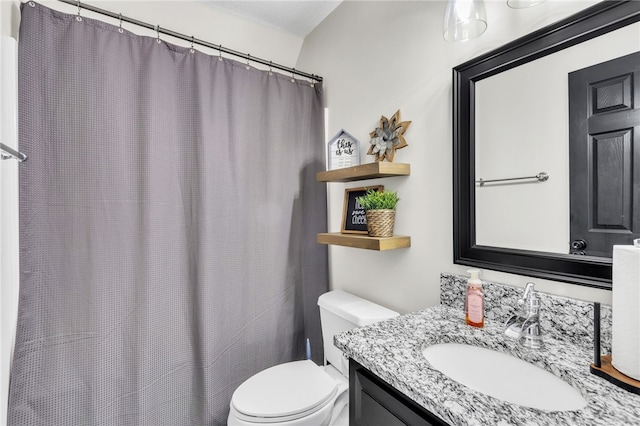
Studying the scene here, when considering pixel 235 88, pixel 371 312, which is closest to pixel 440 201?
pixel 371 312

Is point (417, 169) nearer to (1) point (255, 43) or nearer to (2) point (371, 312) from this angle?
(2) point (371, 312)

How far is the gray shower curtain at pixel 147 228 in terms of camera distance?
1.17 meters

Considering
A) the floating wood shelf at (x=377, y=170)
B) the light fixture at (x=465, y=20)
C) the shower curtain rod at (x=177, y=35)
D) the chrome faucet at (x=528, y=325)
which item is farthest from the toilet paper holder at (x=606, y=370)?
the shower curtain rod at (x=177, y=35)

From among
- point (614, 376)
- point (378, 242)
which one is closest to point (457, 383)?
point (614, 376)

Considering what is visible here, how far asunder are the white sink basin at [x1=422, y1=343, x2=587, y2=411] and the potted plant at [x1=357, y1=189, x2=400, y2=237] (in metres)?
0.53

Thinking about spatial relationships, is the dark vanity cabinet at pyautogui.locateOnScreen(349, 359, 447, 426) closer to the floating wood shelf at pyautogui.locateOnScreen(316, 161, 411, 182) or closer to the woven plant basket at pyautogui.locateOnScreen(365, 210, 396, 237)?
the woven plant basket at pyautogui.locateOnScreen(365, 210, 396, 237)

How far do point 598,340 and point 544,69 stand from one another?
2.53 ft

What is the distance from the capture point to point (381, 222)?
4.31ft

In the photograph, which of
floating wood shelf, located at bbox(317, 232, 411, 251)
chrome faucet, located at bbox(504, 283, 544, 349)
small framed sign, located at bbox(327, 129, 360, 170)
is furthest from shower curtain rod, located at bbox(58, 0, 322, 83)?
chrome faucet, located at bbox(504, 283, 544, 349)

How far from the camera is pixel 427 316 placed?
3.49ft

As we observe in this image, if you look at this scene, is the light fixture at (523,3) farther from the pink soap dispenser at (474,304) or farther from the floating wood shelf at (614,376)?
the floating wood shelf at (614,376)

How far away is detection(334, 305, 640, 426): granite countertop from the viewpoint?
21.6 inches

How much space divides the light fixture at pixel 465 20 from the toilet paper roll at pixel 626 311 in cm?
79

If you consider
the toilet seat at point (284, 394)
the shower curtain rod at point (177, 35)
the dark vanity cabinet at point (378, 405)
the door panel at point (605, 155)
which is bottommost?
the toilet seat at point (284, 394)
